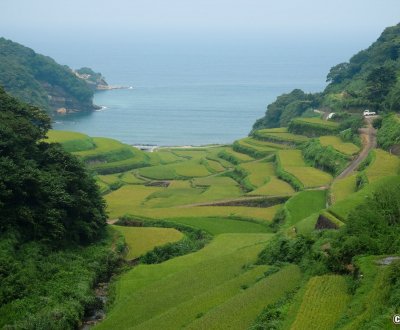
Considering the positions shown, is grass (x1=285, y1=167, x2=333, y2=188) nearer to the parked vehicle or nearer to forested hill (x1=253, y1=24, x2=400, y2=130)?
forested hill (x1=253, y1=24, x2=400, y2=130)

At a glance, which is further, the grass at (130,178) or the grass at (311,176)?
the grass at (130,178)

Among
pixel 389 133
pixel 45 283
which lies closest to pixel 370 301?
pixel 45 283

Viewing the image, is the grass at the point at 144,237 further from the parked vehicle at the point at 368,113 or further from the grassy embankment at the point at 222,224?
the parked vehicle at the point at 368,113

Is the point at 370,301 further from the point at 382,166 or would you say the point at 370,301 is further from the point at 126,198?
the point at 126,198

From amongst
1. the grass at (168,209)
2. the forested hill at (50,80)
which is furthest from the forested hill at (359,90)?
the forested hill at (50,80)

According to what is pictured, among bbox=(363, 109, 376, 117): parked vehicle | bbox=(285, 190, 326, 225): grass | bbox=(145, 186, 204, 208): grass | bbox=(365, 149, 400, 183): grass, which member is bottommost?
bbox=(145, 186, 204, 208): grass

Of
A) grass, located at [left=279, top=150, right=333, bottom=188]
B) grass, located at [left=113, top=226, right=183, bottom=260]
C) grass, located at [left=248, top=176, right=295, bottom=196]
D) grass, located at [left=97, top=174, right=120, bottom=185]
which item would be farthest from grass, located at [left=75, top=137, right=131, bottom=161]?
grass, located at [left=113, top=226, right=183, bottom=260]
